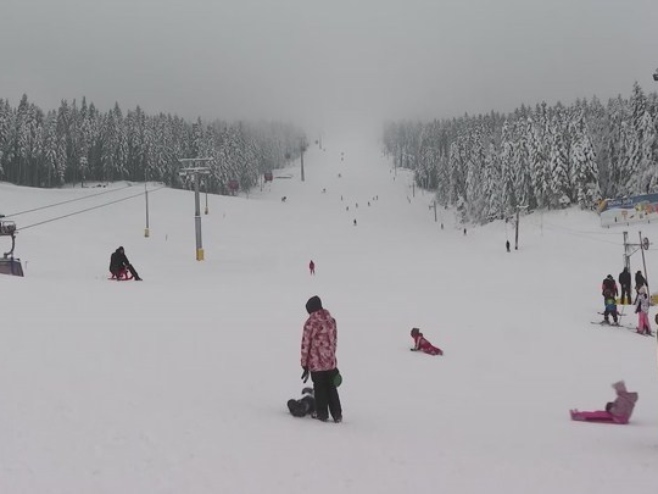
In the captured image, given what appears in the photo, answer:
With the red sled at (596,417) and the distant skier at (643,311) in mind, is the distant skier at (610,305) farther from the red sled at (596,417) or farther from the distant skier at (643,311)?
the red sled at (596,417)

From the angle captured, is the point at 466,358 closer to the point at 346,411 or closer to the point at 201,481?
the point at 346,411

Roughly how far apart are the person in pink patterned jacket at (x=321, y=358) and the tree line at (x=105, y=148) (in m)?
106

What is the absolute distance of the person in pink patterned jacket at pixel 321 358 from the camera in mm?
6980

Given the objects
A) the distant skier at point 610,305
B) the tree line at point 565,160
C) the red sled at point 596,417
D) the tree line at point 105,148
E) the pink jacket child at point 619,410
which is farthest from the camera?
the tree line at point 105,148

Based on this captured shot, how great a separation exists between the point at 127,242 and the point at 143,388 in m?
48.5

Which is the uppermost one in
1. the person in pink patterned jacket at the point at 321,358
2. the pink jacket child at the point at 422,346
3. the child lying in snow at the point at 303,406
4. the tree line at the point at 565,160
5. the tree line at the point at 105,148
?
the tree line at the point at 105,148

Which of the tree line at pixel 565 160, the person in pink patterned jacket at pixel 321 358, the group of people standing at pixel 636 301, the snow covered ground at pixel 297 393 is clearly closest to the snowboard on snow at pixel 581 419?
the snow covered ground at pixel 297 393

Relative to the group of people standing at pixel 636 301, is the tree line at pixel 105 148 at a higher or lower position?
higher

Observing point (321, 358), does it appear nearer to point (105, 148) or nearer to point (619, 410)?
point (619, 410)

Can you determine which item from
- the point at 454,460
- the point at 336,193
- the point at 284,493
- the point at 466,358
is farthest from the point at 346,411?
the point at 336,193

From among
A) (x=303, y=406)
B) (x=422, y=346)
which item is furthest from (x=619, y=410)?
(x=422, y=346)

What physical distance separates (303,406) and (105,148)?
115748 millimetres

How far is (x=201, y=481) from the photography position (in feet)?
14.7

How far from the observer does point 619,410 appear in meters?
7.59
